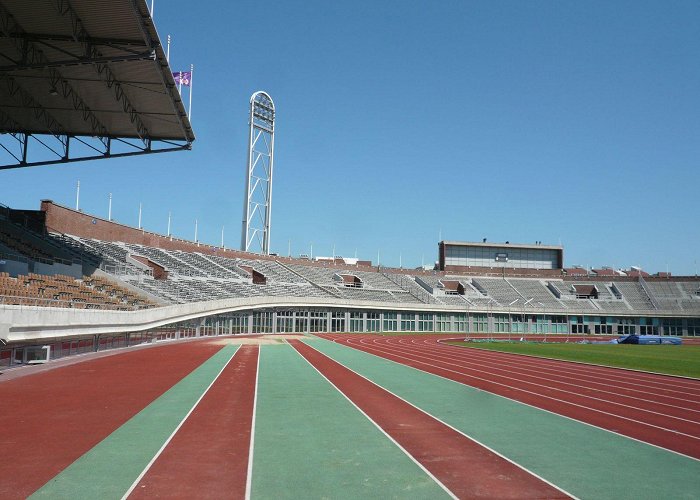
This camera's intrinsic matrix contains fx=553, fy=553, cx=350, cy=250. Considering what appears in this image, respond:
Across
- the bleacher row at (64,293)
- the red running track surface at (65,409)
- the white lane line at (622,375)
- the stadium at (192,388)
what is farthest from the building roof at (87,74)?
the white lane line at (622,375)

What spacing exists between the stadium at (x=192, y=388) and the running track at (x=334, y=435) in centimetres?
5

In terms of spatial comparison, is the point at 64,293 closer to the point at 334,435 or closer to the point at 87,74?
the point at 87,74

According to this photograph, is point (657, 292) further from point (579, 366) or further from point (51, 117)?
point (51, 117)

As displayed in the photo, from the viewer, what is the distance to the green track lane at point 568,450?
7.74 metres

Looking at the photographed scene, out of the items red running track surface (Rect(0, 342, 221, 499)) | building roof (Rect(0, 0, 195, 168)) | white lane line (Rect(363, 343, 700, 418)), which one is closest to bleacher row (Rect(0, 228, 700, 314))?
red running track surface (Rect(0, 342, 221, 499))

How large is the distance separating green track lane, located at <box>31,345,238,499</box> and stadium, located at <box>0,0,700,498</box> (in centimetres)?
5

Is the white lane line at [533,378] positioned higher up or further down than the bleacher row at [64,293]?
further down

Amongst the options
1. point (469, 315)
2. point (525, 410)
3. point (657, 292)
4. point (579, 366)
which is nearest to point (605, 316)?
point (657, 292)

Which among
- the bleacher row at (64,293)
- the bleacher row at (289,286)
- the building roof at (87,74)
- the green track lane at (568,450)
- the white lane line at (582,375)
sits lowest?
the green track lane at (568,450)

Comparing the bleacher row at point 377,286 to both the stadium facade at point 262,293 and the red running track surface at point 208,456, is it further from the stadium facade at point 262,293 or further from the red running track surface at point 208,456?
the red running track surface at point 208,456

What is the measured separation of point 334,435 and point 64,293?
71.6 ft

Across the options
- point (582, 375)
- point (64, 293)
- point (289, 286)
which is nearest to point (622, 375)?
point (582, 375)

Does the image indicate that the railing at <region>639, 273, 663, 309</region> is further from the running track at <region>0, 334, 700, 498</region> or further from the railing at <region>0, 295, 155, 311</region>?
the railing at <region>0, 295, 155, 311</region>

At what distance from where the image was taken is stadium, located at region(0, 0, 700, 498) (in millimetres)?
8094
